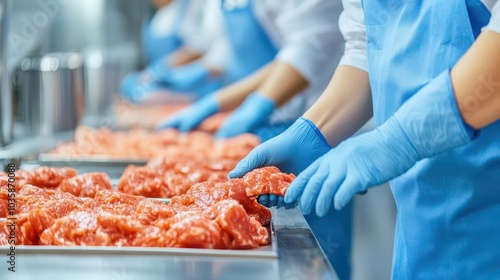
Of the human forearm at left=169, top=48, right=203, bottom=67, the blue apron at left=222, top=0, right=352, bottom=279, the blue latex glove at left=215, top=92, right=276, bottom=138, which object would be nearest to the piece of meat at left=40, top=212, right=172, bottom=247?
the blue latex glove at left=215, top=92, right=276, bottom=138

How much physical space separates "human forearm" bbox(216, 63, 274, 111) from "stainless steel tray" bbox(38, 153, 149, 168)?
1112 mm

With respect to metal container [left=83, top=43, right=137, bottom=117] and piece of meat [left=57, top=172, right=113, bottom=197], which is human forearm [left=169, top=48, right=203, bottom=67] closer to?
metal container [left=83, top=43, right=137, bottom=117]

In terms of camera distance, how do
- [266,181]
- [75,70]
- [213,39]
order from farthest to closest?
1. [213,39]
2. [75,70]
3. [266,181]

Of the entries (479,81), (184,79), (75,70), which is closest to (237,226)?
(479,81)

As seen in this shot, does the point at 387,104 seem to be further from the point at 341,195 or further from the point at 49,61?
the point at 49,61

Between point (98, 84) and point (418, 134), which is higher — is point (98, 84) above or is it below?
above

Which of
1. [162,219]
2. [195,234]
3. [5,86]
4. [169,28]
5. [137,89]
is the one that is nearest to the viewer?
[195,234]

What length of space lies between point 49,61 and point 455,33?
2.48 m

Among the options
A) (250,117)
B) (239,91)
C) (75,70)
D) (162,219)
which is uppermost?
(75,70)

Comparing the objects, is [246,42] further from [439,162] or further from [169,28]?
[169,28]

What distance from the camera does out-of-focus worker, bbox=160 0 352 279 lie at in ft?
11.0

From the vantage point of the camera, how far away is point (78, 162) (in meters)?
2.89

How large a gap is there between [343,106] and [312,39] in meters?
1.69

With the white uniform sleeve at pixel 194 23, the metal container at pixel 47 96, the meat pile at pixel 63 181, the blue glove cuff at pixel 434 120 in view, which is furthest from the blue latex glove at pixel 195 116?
the white uniform sleeve at pixel 194 23
